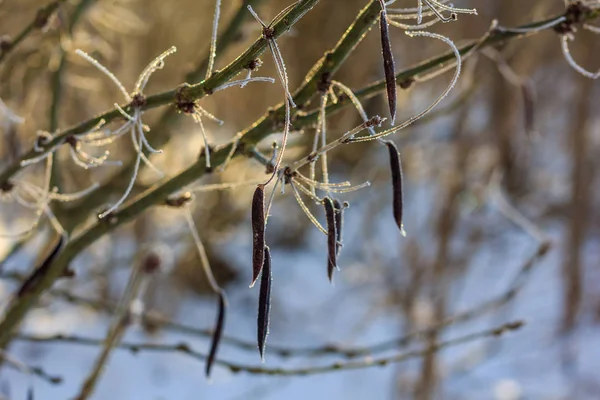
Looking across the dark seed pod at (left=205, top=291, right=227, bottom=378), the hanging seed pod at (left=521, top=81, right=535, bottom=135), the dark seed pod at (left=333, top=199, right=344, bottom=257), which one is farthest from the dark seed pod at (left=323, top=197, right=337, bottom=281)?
the hanging seed pod at (left=521, top=81, right=535, bottom=135)

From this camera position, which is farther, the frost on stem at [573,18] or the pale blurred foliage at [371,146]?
the pale blurred foliage at [371,146]

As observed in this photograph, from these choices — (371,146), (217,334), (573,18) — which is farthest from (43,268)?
(371,146)

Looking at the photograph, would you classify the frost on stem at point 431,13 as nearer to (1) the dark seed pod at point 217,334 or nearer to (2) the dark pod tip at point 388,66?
(2) the dark pod tip at point 388,66

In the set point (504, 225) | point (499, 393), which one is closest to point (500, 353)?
point (499, 393)

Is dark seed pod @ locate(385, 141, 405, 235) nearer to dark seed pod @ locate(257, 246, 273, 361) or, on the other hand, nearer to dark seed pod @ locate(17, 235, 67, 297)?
dark seed pod @ locate(257, 246, 273, 361)

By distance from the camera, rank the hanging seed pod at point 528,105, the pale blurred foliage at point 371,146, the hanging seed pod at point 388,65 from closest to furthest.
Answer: the hanging seed pod at point 388,65, the hanging seed pod at point 528,105, the pale blurred foliage at point 371,146

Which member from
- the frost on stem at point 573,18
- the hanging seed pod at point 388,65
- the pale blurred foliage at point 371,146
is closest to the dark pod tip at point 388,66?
the hanging seed pod at point 388,65
